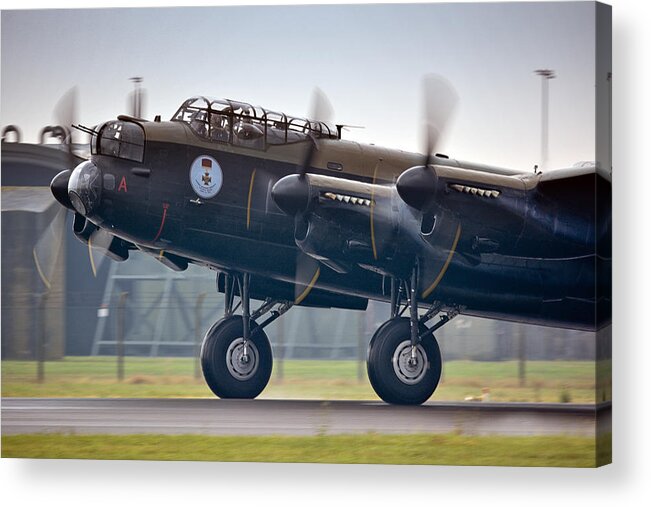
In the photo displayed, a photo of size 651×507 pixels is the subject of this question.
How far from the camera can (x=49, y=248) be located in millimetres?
16359

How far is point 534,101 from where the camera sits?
1557 centimetres

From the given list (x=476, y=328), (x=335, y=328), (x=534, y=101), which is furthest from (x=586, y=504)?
(x=534, y=101)

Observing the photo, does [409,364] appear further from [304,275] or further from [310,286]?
[304,275]

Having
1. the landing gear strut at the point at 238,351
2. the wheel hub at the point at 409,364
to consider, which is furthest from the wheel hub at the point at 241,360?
the wheel hub at the point at 409,364

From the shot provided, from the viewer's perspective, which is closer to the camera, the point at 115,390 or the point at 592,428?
the point at 592,428

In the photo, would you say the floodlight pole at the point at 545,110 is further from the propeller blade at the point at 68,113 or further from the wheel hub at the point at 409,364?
the propeller blade at the point at 68,113

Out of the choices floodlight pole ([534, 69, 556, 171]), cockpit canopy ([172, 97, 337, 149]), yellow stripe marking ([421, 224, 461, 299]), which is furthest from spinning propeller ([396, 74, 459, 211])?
cockpit canopy ([172, 97, 337, 149])

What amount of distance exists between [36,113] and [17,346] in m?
2.78

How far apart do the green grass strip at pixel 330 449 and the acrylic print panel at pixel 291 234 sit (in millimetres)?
26

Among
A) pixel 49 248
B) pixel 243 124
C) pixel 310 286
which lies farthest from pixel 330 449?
pixel 49 248

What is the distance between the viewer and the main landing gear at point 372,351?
629 inches

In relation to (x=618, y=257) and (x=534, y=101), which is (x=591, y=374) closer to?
(x=618, y=257)

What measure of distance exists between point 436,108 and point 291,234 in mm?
2300

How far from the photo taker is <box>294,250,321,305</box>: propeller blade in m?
16.4
